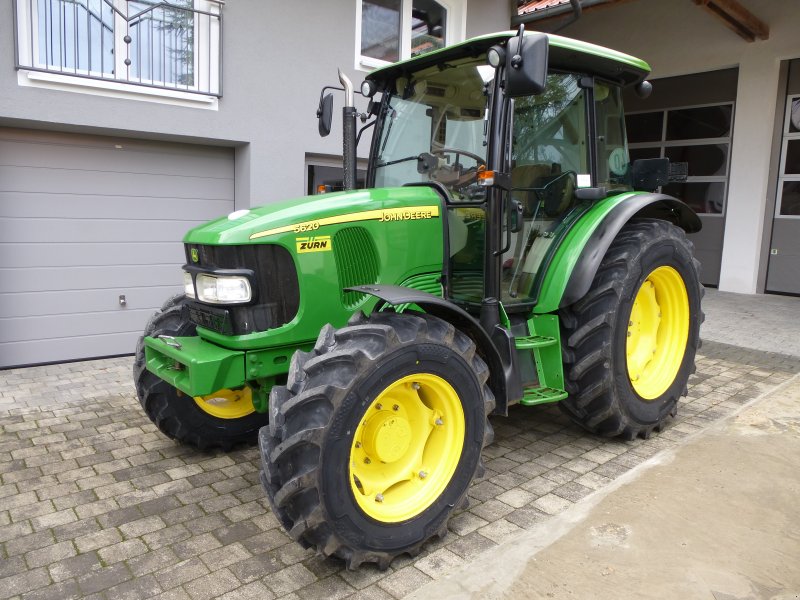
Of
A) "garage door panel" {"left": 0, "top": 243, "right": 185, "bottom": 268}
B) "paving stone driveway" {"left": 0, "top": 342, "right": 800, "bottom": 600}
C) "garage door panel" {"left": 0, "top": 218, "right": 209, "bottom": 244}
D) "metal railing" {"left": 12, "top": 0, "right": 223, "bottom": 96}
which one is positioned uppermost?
"metal railing" {"left": 12, "top": 0, "right": 223, "bottom": 96}

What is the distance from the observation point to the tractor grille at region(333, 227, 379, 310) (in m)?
3.13

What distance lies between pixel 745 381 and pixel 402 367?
416cm

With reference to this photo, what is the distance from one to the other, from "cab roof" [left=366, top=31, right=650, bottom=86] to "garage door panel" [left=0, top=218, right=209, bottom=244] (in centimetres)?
337

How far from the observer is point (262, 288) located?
3010 millimetres

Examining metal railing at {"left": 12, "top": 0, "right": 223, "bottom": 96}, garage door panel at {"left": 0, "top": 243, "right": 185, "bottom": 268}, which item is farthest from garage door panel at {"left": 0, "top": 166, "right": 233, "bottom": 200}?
metal railing at {"left": 12, "top": 0, "right": 223, "bottom": 96}

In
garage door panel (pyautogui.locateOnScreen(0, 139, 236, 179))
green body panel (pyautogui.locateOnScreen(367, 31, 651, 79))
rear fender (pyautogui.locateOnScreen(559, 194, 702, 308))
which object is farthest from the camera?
garage door panel (pyautogui.locateOnScreen(0, 139, 236, 179))

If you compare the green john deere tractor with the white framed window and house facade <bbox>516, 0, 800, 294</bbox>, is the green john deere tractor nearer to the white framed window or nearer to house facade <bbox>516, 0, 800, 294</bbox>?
the white framed window

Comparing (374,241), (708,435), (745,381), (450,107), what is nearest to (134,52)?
(450,107)

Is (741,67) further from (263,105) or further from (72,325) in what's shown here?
(72,325)

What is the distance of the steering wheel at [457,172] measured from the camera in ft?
11.6

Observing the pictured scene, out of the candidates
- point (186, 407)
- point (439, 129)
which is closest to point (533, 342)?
point (439, 129)

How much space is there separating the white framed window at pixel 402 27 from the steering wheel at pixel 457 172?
413cm

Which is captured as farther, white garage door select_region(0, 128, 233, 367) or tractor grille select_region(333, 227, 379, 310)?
white garage door select_region(0, 128, 233, 367)

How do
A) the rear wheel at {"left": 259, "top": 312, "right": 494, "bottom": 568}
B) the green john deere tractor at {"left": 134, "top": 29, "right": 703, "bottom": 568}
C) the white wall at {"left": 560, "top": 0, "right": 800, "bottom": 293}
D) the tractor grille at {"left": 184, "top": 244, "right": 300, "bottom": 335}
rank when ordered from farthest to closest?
the white wall at {"left": 560, "top": 0, "right": 800, "bottom": 293}
the tractor grille at {"left": 184, "top": 244, "right": 300, "bottom": 335}
the green john deere tractor at {"left": 134, "top": 29, "right": 703, "bottom": 568}
the rear wheel at {"left": 259, "top": 312, "right": 494, "bottom": 568}
